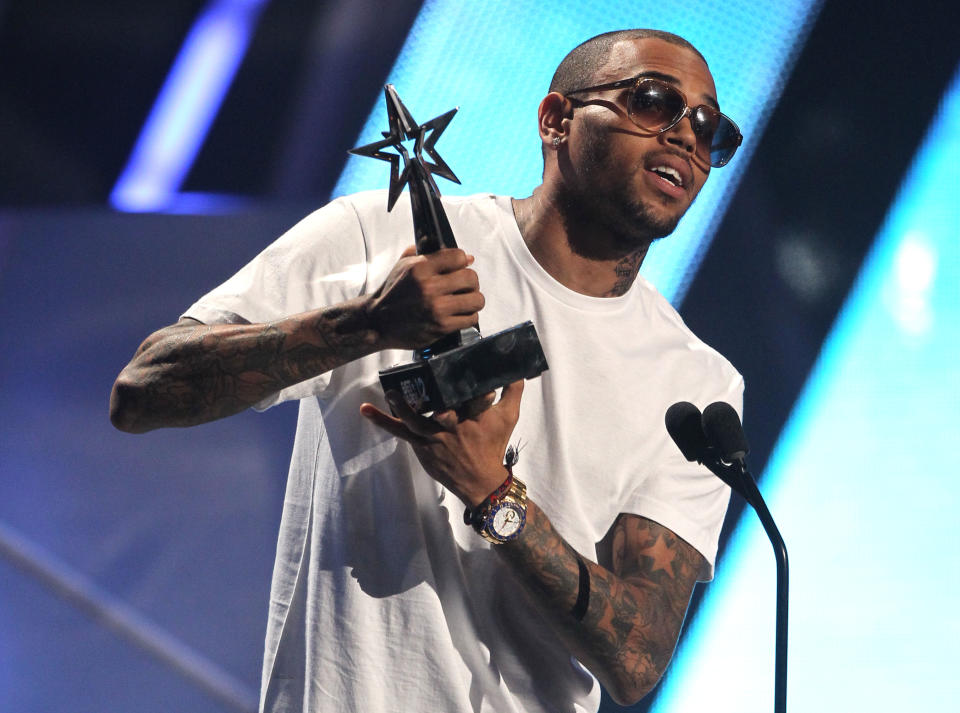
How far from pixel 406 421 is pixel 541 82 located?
4.41 feet

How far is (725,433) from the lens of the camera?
1188 millimetres

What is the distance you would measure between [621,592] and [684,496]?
9.1 inches

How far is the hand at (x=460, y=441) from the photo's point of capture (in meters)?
1.11

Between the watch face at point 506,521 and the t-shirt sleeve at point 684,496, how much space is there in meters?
0.32

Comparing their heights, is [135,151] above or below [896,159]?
below

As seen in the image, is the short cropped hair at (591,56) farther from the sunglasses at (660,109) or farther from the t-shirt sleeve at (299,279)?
the t-shirt sleeve at (299,279)

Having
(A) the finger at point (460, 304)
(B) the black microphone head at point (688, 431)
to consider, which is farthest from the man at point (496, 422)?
(B) the black microphone head at point (688, 431)

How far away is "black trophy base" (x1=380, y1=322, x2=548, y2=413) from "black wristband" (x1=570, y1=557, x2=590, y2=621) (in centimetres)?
33

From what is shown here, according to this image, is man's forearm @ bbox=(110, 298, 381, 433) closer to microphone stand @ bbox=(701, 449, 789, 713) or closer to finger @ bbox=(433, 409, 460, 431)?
finger @ bbox=(433, 409, 460, 431)

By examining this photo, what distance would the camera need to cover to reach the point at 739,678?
2256mm

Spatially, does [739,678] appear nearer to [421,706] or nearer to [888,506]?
[888,506]

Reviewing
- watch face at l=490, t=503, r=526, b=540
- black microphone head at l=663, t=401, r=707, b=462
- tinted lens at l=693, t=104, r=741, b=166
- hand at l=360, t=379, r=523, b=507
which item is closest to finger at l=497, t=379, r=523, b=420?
hand at l=360, t=379, r=523, b=507

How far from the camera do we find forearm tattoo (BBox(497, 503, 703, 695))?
1.22 meters

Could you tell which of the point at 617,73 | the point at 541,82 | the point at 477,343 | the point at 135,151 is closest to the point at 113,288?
the point at 135,151
